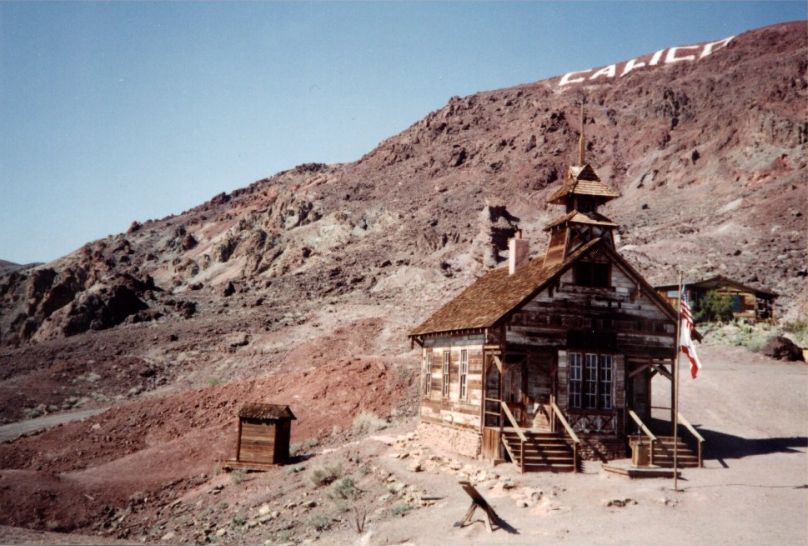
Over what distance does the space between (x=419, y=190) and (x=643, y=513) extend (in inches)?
3630

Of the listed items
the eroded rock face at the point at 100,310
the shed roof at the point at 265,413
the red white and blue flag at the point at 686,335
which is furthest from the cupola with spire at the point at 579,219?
the eroded rock face at the point at 100,310

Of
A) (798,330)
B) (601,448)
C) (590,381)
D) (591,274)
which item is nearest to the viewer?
(601,448)

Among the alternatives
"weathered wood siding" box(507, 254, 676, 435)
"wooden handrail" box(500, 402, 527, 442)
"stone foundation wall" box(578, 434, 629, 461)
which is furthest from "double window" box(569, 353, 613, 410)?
"wooden handrail" box(500, 402, 527, 442)

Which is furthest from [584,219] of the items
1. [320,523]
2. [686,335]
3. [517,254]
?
[320,523]

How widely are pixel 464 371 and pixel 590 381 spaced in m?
4.01

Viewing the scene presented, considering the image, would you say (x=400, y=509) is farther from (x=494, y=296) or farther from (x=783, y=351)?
(x=783, y=351)

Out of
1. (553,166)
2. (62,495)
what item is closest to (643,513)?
(62,495)

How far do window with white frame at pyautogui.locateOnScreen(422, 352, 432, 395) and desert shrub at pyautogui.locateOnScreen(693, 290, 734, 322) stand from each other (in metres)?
28.8

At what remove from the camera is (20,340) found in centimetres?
7431

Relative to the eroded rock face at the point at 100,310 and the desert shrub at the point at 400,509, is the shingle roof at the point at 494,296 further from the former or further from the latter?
the eroded rock face at the point at 100,310

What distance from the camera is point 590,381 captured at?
2028 cm

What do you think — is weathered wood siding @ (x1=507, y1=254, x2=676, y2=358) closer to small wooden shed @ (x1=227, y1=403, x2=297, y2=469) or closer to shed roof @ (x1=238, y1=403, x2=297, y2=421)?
shed roof @ (x1=238, y1=403, x2=297, y2=421)

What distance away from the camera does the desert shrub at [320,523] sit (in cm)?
1659

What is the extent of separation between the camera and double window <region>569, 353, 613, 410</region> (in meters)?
20.1
